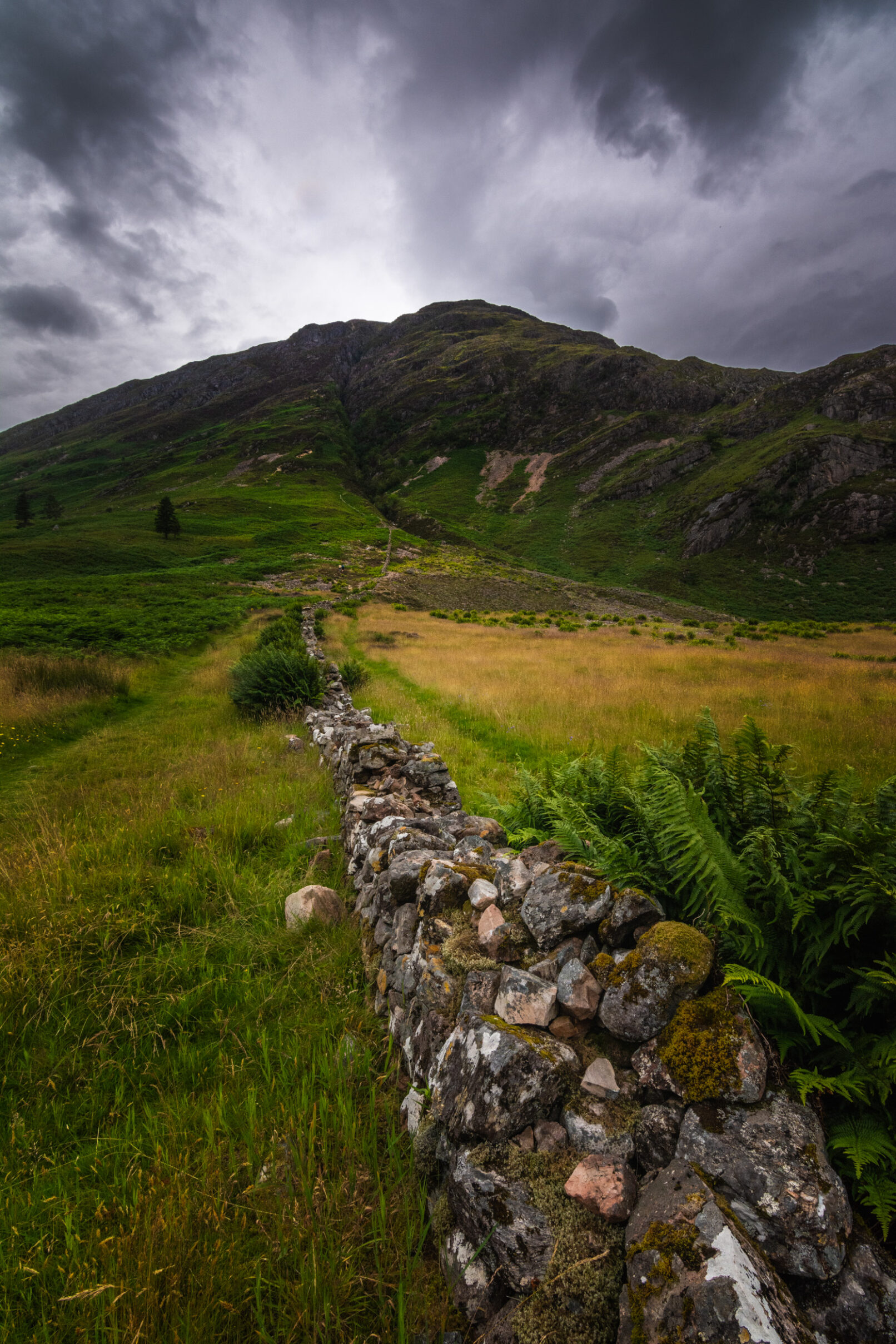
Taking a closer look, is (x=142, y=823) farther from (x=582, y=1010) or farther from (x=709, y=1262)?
(x=709, y=1262)

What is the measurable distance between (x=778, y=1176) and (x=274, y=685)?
12.0m

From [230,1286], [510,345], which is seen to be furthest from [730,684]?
[510,345]

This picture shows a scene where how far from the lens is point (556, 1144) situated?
189cm

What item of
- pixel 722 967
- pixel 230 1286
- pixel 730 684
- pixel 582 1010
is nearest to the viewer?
pixel 230 1286

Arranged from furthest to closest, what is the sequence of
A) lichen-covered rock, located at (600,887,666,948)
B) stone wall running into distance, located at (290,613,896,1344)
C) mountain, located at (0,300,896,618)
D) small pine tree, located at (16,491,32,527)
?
small pine tree, located at (16,491,32,527), mountain, located at (0,300,896,618), lichen-covered rock, located at (600,887,666,948), stone wall running into distance, located at (290,613,896,1344)

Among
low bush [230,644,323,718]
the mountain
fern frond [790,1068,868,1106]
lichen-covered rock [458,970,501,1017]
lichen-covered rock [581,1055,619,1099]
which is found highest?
the mountain

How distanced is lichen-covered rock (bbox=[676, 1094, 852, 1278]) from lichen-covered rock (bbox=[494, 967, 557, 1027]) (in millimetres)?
685

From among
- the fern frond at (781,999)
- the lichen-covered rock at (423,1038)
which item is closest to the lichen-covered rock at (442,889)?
the lichen-covered rock at (423,1038)

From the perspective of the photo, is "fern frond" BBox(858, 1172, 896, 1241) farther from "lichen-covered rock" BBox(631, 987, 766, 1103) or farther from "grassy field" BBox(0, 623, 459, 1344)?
"grassy field" BBox(0, 623, 459, 1344)

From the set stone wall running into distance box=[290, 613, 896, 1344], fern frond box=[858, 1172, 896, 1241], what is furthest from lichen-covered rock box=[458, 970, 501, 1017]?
fern frond box=[858, 1172, 896, 1241]

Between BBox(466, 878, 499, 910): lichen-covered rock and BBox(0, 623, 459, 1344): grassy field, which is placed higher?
BBox(466, 878, 499, 910): lichen-covered rock

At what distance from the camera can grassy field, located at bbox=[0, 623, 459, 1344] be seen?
166 centimetres

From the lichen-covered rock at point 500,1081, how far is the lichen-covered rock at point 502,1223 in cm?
13

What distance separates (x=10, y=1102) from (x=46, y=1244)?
3.24 ft
